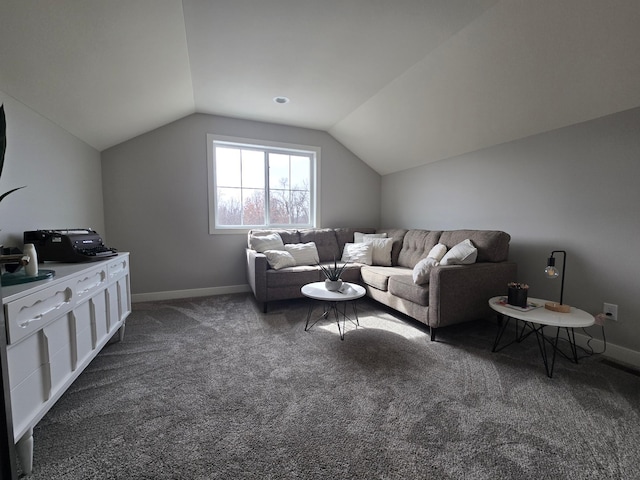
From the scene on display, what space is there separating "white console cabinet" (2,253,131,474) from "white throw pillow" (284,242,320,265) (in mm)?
2003

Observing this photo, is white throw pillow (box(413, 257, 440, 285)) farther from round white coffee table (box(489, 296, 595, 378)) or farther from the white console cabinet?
the white console cabinet

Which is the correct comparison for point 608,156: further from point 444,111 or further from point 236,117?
point 236,117

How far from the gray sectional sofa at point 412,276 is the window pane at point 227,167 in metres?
0.83

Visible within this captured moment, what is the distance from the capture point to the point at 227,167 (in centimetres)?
379

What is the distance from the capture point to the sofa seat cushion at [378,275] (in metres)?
2.92

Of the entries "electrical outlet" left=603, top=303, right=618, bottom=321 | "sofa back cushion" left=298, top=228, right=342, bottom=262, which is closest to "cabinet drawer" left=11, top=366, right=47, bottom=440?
"sofa back cushion" left=298, top=228, right=342, bottom=262

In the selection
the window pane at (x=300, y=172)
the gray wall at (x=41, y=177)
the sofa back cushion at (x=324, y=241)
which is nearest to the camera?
the gray wall at (x=41, y=177)

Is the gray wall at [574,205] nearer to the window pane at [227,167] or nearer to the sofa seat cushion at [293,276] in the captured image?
the sofa seat cushion at [293,276]

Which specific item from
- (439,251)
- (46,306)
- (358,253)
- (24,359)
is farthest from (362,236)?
(24,359)

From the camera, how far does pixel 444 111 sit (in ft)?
9.12

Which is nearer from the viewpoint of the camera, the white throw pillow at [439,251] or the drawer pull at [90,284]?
the drawer pull at [90,284]

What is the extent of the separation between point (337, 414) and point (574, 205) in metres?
2.55

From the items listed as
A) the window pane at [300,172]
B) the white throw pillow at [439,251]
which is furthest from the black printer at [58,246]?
the white throw pillow at [439,251]

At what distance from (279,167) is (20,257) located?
3260mm
